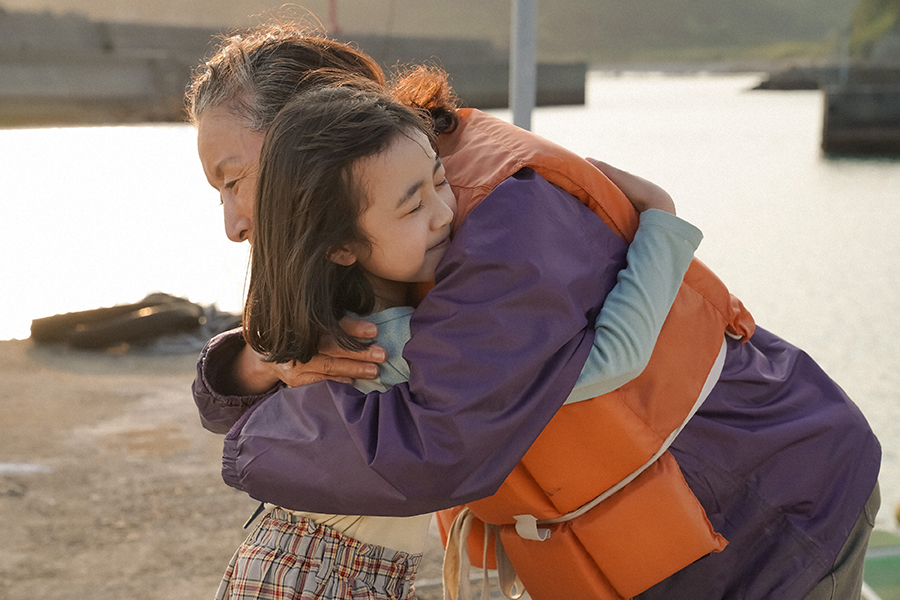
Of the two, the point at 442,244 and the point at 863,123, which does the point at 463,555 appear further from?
the point at 863,123

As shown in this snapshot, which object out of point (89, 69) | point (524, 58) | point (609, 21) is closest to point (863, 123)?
point (609, 21)

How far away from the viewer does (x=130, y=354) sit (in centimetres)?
364

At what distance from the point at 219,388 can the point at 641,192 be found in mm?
690

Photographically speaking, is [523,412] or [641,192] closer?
[523,412]

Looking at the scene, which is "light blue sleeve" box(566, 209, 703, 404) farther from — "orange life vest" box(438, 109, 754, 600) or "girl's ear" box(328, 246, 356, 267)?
"girl's ear" box(328, 246, 356, 267)

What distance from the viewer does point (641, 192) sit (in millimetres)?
1122

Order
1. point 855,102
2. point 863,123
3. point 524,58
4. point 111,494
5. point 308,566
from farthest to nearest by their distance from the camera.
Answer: point 863,123, point 855,102, point 111,494, point 524,58, point 308,566

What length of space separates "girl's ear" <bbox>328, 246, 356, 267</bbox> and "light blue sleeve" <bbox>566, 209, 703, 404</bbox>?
0.31 m

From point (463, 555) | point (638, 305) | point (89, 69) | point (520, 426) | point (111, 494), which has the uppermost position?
point (638, 305)

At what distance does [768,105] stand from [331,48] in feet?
17.4

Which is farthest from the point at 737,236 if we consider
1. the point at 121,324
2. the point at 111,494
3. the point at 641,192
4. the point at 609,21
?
the point at 641,192

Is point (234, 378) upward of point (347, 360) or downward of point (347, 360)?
downward

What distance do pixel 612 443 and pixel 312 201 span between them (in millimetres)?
466

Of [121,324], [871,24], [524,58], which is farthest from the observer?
[871,24]
